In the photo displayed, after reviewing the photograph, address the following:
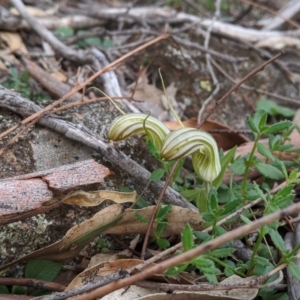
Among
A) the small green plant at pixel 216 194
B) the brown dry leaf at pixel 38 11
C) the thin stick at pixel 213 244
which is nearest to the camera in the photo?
the thin stick at pixel 213 244

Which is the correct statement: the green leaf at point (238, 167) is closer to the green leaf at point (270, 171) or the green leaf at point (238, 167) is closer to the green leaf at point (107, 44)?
the green leaf at point (270, 171)

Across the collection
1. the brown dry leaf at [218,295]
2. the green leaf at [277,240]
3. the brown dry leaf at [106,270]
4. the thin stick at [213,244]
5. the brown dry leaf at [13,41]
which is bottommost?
the brown dry leaf at [218,295]

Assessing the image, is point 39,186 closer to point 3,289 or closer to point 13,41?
point 3,289

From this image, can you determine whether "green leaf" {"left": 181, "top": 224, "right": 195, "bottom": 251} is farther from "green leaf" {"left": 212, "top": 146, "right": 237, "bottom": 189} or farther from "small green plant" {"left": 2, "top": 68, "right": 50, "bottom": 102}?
"small green plant" {"left": 2, "top": 68, "right": 50, "bottom": 102}

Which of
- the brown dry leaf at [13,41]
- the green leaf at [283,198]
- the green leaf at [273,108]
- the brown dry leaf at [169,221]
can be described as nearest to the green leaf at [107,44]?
the brown dry leaf at [13,41]

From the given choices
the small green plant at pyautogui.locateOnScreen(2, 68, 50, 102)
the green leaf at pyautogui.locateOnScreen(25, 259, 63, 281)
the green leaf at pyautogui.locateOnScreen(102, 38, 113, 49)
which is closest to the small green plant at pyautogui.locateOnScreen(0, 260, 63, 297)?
the green leaf at pyautogui.locateOnScreen(25, 259, 63, 281)

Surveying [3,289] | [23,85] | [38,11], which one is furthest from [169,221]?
[38,11]

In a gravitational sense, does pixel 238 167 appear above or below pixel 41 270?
above
